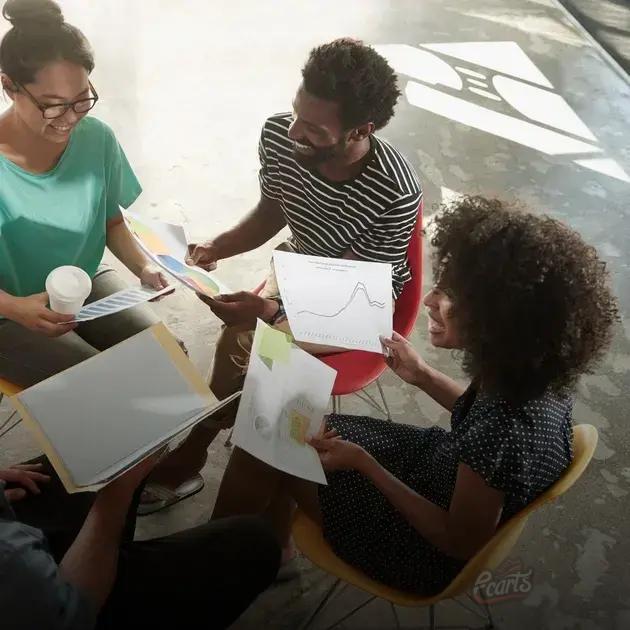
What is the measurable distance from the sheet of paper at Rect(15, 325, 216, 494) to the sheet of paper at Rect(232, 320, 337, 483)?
4.5 inches

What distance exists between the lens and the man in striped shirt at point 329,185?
1.86 meters

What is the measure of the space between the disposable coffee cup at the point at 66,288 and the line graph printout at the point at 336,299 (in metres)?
0.49

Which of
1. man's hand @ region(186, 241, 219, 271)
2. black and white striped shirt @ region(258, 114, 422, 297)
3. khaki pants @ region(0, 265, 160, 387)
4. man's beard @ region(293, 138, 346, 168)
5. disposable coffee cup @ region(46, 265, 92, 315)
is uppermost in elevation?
man's beard @ region(293, 138, 346, 168)

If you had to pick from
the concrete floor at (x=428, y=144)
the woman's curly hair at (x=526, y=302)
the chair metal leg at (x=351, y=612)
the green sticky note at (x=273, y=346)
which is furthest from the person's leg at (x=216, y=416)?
the woman's curly hair at (x=526, y=302)

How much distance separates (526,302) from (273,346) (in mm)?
591

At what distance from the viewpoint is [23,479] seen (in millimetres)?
1580

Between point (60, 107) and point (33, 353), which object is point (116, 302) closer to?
point (33, 353)

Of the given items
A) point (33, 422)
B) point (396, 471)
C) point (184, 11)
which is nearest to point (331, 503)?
point (396, 471)

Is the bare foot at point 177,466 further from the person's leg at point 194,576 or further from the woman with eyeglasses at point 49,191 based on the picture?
the person's leg at point 194,576

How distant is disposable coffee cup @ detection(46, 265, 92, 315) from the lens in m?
1.68

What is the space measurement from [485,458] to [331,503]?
0.44 m

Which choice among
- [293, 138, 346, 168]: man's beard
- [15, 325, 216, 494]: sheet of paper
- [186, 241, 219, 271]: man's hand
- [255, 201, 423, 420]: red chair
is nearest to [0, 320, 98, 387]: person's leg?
[15, 325, 216, 494]: sheet of paper

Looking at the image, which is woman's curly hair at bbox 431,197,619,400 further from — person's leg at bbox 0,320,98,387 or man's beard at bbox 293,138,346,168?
person's leg at bbox 0,320,98,387

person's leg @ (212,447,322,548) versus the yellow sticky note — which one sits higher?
the yellow sticky note
